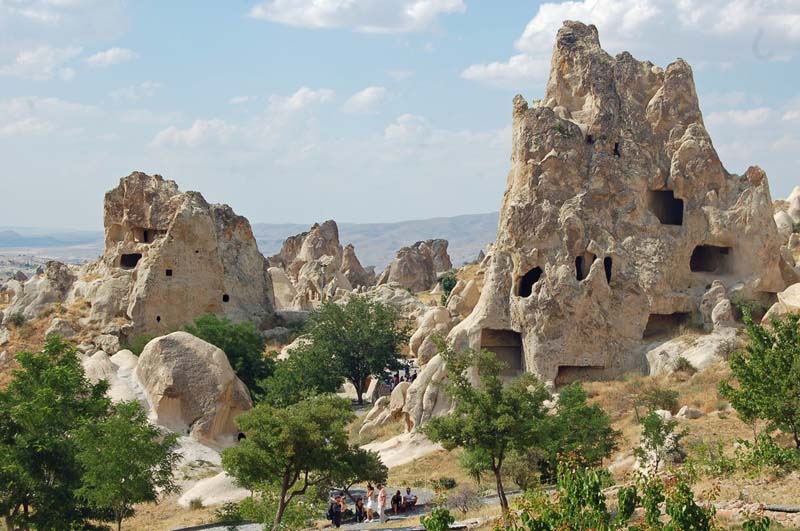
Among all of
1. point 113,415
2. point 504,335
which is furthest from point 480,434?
point 504,335

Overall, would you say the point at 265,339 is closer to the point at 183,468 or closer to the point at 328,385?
the point at 328,385

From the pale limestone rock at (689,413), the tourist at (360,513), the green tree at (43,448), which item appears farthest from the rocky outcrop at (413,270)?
the tourist at (360,513)

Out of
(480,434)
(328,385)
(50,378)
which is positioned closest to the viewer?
(480,434)

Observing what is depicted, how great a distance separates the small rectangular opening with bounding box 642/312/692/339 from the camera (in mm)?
33781

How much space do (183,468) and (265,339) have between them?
19.5m

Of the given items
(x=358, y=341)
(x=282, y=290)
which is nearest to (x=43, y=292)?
(x=358, y=341)

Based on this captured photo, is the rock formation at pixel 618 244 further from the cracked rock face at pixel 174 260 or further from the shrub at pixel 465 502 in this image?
the cracked rock face at pixel 174 260

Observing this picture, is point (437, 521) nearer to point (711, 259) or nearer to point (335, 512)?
point (335, 512)

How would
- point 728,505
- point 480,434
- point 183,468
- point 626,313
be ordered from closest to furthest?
point 728,505 → point 480,434 → point 183,468 → point 626,313

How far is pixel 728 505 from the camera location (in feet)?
62.5

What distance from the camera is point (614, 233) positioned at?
3400 cm

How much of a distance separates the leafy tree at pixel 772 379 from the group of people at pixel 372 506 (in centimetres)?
704

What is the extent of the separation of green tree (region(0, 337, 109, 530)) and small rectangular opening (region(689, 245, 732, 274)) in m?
18.7

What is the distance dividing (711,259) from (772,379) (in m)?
13.7
